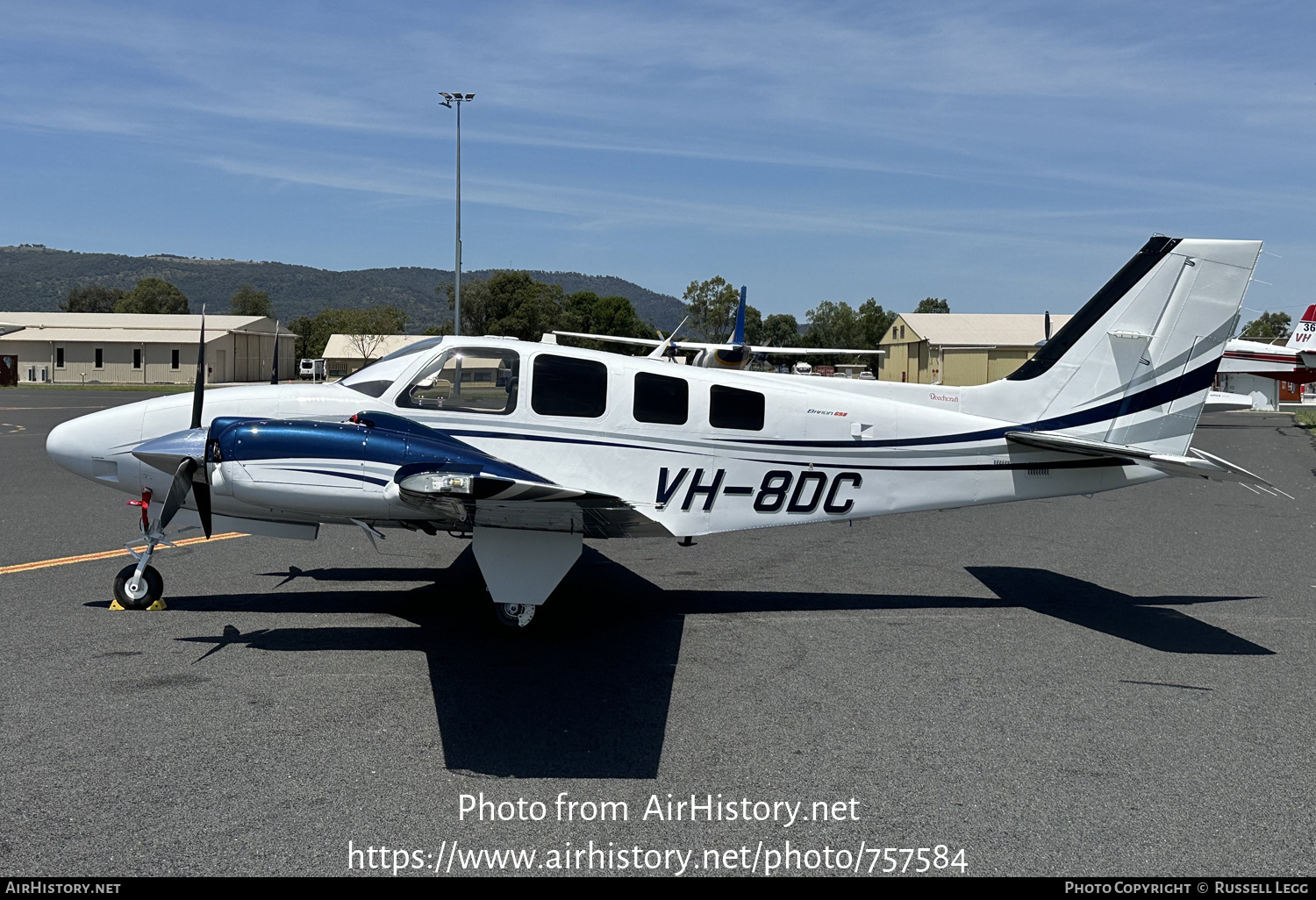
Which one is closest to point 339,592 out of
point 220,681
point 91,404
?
point 220,681

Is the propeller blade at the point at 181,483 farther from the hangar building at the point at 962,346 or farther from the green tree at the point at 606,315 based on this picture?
the green tree at the point at 606,315

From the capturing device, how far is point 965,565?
11.1 meters

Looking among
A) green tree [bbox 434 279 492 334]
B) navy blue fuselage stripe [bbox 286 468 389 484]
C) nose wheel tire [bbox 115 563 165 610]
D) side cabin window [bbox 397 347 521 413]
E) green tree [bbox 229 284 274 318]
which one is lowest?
nose wheel tire [bbox 115 563 165 610]

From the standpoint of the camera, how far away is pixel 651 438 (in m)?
8.30

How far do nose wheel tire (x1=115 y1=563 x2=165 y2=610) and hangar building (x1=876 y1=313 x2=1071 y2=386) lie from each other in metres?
70.1

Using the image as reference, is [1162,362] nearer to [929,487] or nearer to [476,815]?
[929,487]

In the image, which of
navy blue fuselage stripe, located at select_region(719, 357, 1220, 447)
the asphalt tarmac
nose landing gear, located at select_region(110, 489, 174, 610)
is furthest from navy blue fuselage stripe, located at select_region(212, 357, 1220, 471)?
nose landing gear, located at select_region(110, 489, 174, 610)

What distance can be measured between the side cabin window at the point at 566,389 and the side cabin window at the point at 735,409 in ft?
3.26

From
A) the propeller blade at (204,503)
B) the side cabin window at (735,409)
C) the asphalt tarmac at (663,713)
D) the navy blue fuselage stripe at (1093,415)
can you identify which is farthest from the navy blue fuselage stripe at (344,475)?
the navy blue fuselage stripe at (1093,415)

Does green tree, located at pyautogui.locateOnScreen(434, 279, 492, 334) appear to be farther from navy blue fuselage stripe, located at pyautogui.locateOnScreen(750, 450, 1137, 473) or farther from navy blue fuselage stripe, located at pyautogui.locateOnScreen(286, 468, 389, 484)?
navy blue fuselage stripe, located at pyautogui.locateOnScreen(286, 468, 389, 484)

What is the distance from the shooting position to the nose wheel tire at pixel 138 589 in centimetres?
824

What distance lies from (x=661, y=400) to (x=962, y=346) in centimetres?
7421

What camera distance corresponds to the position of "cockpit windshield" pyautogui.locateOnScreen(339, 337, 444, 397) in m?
A: 8.07

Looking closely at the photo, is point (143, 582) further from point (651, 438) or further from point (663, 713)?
point (663, 713)
